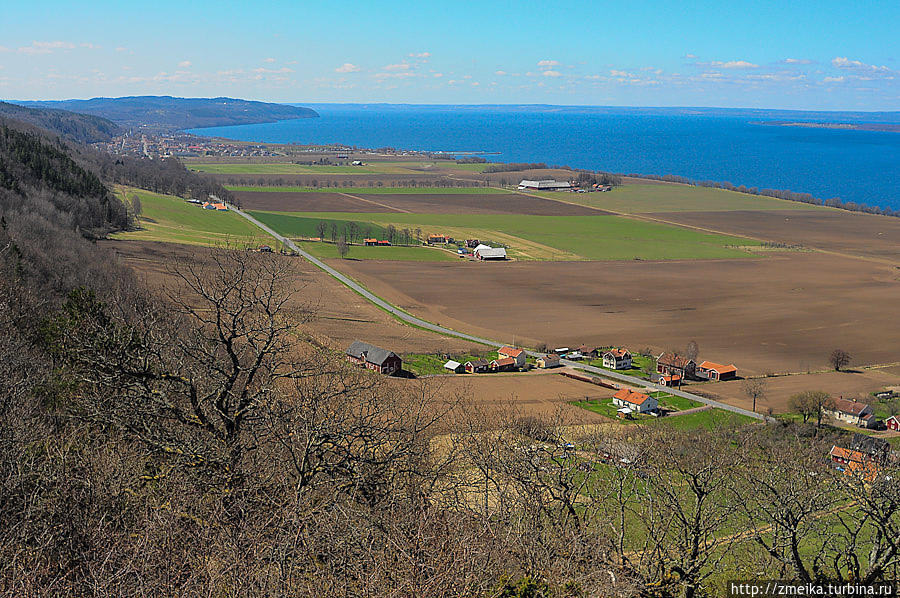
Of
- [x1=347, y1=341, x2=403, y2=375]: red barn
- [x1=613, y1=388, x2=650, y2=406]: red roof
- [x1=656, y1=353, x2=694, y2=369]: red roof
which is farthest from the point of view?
[x1=656, y1=353, x2=694, y2=369]: red roof

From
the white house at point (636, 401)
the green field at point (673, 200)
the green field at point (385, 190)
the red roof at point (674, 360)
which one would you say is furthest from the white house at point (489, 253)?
the green field at point (385, 190)

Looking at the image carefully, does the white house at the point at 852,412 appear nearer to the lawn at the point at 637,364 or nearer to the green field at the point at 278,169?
Answer: the lawn at the point at 637,364

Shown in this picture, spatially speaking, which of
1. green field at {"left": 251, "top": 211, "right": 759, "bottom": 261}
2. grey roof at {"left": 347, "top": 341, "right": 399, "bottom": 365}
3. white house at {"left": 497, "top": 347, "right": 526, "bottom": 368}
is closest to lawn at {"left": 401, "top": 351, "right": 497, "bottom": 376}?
white house at {"left": 497, "top": 347, "right": 526, "bottom": 368}

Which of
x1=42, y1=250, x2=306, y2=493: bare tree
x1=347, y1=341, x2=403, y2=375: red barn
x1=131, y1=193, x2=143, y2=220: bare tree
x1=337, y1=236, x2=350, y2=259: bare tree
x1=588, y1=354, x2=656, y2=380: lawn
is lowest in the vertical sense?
x1=588, y1=354, x2=656, y2=380: lawn

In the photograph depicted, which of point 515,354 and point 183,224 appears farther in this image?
point 183,224

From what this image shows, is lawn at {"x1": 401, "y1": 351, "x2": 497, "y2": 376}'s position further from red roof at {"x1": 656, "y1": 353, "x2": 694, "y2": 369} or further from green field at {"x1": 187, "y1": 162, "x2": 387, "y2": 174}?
green field at {"x1": 187, "y1": 162, "x2": 387, "y2": 174}

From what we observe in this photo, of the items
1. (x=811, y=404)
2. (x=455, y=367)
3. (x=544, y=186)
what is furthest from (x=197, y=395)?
(x=544, y=186)

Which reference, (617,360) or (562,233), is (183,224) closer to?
(562,233)
